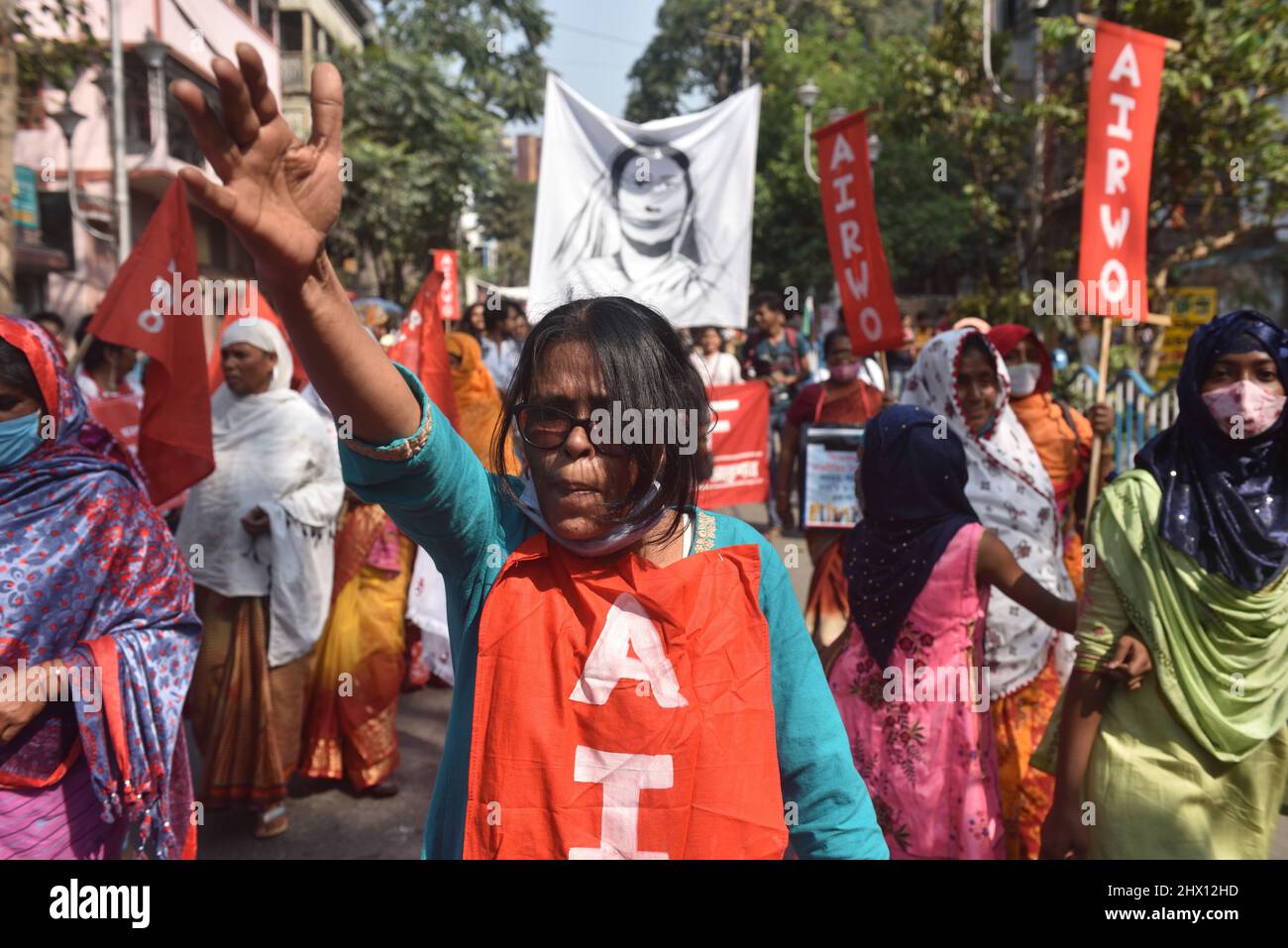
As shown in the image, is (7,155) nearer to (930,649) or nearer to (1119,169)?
(930,649)

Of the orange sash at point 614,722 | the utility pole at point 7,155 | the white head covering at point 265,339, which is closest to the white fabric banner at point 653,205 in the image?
the white head covering at point 265,339

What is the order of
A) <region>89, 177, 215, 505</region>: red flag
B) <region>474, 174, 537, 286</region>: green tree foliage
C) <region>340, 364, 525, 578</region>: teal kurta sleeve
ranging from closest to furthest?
1. <region>340, 364, 525, 578</region>: teal kurta sleeve
2. <region>89, 177, 215, 505</region>: red flag
3. <region>474, 174, 537, 286</region>: green tree foliage

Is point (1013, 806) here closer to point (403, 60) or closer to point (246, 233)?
point (246, 233)

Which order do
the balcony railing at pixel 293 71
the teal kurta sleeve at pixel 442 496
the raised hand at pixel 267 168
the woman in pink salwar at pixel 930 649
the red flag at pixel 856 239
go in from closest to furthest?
1. the raised hand at pixel 267 168
2. the teal kurta sleeve at pixel 442 496
3. the woman in pink salwar at pixel 930 649
4. the red flag at pixel 856 239
5. the balcony railing at pixel 293 71

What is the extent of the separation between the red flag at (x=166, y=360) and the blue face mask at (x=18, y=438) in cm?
106

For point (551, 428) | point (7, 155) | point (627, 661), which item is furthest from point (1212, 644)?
point (7, 155)

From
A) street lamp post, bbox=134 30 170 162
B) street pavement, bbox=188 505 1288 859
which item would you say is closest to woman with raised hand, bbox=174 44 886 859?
street pavement, bbox=188 505 1288 859

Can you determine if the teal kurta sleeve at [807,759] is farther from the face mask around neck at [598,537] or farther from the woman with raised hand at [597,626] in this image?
the face mask around neck at [598,537]

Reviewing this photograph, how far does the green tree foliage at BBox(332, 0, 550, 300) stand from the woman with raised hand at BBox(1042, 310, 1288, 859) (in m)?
18.6

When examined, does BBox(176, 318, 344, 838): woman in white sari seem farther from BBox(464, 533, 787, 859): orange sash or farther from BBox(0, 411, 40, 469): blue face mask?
BBox(464, 533, 787, 859): orange sash

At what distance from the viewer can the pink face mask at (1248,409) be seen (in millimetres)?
2383

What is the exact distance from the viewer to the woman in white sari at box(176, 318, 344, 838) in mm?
3869

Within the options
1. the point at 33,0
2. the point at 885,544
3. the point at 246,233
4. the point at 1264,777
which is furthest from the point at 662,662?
the point at 33,0

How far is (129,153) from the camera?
19.7 meters
